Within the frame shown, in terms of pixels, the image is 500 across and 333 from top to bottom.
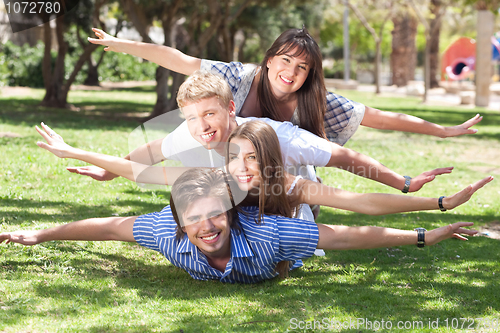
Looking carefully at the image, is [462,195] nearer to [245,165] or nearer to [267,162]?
[267,162]

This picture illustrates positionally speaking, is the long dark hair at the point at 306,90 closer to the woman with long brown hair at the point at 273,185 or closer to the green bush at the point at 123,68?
the woman with long brown hair at the point at 273,185

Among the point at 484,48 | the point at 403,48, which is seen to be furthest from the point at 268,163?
the point at 403,48

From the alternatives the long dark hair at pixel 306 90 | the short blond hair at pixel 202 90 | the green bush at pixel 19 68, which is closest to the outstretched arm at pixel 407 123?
the long dark hair at pixel 306 90

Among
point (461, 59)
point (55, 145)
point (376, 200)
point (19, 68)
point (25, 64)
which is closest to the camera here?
point (376, 200)

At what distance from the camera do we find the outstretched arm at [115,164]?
12.7ft

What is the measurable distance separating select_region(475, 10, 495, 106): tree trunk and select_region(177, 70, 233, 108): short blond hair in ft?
62.1

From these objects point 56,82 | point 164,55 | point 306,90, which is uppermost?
point 164,55

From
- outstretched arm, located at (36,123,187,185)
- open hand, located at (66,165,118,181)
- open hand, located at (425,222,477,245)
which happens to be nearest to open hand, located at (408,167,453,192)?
open hand, located at (425,222,477,245)

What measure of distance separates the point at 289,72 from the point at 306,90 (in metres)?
A: 0.25

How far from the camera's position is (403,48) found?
33.7 m

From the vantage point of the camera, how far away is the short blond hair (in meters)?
3.99

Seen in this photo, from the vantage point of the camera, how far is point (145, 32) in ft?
46.8

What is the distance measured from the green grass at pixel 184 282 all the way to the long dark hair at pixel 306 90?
125cm

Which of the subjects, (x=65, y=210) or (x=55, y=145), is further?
(x=65, y=210)
